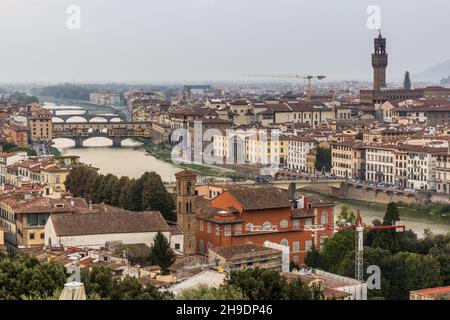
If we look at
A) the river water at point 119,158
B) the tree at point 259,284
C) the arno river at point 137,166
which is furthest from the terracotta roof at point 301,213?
the river water at point 119,158

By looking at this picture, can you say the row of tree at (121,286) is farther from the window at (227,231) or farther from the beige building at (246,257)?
the window at (227,231)

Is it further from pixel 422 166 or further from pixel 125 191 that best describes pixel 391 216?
pixel 422 166

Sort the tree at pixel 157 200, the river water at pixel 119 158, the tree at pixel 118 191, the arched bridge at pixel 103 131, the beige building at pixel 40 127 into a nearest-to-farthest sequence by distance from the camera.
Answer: the tree at pixel 157 200 → the tree at pixel 118 191 → the river water at pixel 119 158 → the beige building at pixel 40 127 → the arched bridge at pixel 103 131

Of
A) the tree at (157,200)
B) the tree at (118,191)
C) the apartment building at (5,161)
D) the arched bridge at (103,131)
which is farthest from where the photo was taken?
the arched bridge at (103,131)

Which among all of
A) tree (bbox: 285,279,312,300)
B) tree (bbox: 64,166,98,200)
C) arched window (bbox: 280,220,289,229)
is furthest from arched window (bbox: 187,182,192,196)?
tree (bbox: 285,279,312,300)
